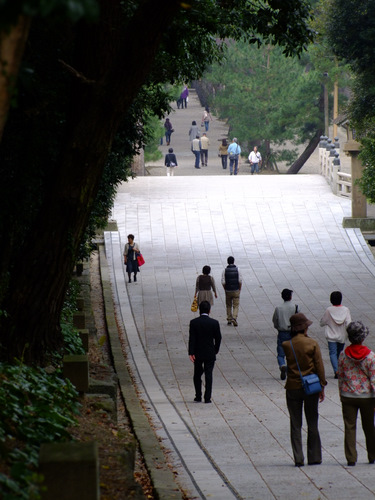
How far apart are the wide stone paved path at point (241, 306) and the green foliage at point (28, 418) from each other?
1393 millimetres

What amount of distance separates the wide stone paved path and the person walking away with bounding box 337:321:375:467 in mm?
327

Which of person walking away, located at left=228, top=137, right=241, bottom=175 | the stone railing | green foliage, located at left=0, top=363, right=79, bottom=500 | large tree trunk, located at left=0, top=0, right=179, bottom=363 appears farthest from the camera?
person walking away, located at left=228, top=137, right=241, bottom=175

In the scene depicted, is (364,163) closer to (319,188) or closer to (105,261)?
(105,261)

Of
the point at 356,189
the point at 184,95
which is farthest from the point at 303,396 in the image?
the point at 184,95

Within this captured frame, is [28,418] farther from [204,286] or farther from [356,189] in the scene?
[356,189]

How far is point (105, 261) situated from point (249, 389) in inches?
531

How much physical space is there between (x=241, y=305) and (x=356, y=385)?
1305 centimetres

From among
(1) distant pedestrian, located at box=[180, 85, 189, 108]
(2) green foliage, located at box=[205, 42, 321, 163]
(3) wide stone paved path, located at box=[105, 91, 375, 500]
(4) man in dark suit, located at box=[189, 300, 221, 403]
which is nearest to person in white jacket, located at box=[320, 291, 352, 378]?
(3) wide stone paved path, located at box=[105, 91, 375, 500]

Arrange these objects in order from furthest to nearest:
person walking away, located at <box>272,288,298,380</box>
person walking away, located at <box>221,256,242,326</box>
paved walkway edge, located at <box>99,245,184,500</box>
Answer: person walking away, located at <box>221,256,242,326</box>
person walking away, located at <box>272,288,298,380</box>
paved walkway edge, located at <box>99,245,184,500</box>

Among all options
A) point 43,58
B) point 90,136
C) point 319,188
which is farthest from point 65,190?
point 319,188

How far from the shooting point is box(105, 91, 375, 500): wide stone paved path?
28.3ft

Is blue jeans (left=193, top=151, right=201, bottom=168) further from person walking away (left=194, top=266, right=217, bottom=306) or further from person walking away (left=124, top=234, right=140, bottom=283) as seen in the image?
person walking away (left=194, top=266, right=217, bottom=306)

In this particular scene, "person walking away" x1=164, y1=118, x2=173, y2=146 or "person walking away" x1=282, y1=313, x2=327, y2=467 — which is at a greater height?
"person walking away" x1=164, y1=118, x2=173, y2=146

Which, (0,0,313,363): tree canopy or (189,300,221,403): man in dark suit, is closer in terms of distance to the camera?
(0,0,313,363): tree canopy
